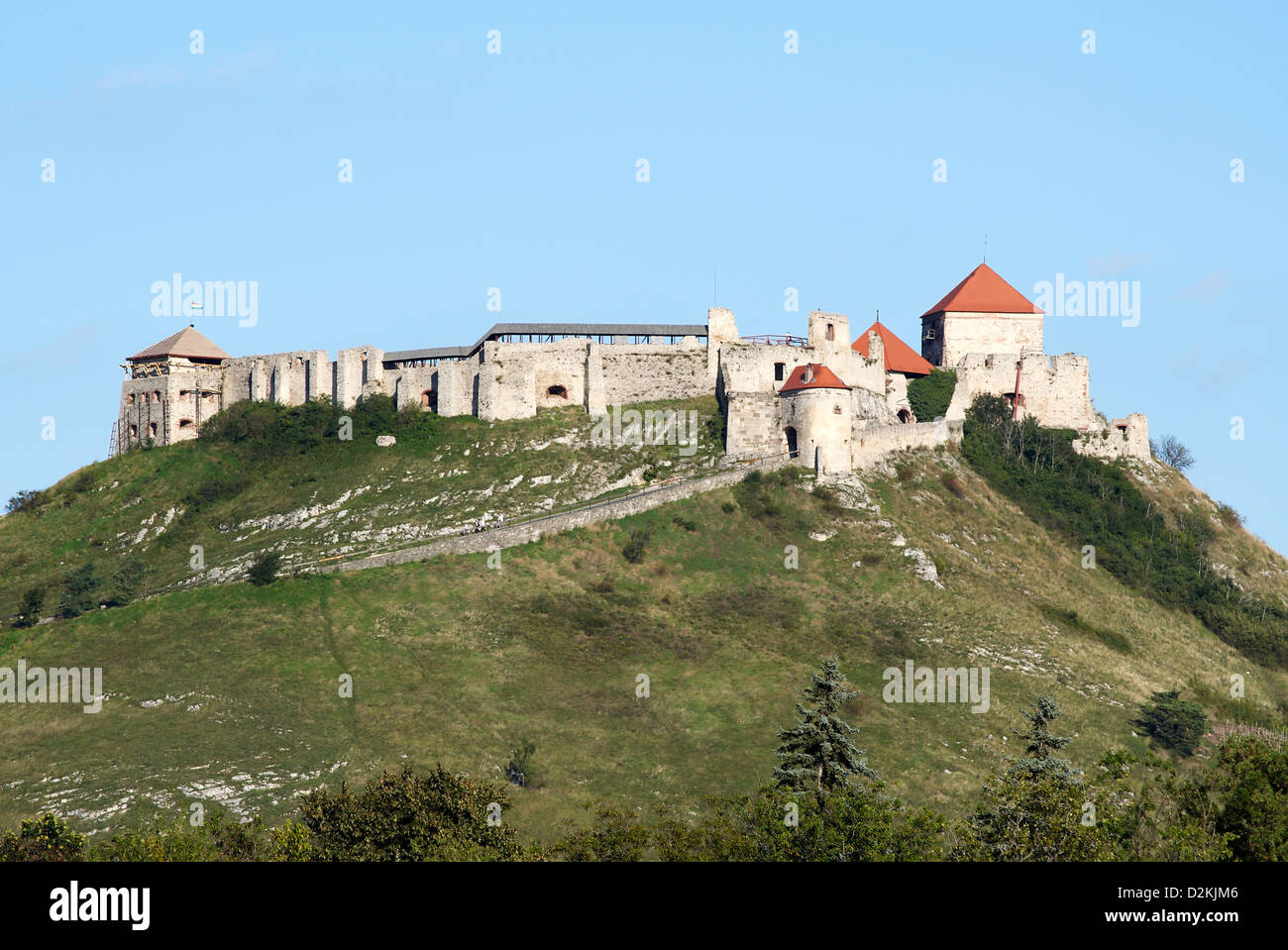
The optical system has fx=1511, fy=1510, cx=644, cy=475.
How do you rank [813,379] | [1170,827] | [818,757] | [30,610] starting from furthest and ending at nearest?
[813,379]
[30,610]
[818,757]
[1170,827]

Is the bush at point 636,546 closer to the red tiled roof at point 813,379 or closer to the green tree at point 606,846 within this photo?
the red tiled roof at point 813,379

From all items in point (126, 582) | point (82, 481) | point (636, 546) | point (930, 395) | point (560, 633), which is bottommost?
point (560, 633)

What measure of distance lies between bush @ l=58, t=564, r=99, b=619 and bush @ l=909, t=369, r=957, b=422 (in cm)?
4435

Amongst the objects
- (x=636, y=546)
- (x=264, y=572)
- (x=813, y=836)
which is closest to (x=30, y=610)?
(x=264, y=572)

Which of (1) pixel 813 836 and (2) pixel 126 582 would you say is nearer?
(1) pixel 813 836

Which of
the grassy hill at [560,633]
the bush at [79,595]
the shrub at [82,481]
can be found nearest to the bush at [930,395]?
the grassy hill at [560,633]

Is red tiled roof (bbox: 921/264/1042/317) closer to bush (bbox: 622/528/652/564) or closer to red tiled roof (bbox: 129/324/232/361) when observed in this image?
bush (bbox: 622/528/652/564)

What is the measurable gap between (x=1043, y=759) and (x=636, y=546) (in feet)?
92.0

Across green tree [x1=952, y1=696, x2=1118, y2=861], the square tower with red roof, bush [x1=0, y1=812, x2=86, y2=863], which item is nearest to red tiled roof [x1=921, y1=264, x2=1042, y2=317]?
the square tower with red roof

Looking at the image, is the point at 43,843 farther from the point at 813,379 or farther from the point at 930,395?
the point at 930,395

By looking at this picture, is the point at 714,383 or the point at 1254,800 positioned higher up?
the point at 714,383

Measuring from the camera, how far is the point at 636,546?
6862cm

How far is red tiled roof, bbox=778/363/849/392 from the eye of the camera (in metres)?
75.2
